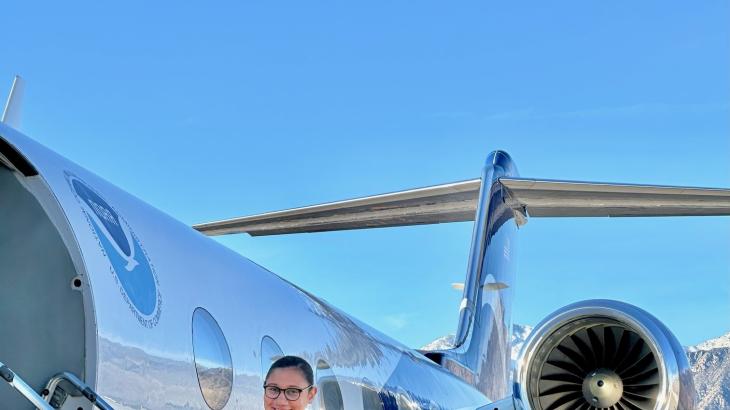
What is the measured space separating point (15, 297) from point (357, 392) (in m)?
3.34

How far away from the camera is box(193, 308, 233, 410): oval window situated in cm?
462

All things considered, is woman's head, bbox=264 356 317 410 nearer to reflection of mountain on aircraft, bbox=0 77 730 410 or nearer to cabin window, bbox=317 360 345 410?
reflection of mountain on aircraft, bbox=0 77 730 410

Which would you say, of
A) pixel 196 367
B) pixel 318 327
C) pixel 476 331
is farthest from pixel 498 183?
pixel 196 367

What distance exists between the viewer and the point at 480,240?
1281 centimetres

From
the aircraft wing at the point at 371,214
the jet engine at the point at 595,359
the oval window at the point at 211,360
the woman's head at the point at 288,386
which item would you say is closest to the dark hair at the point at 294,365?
the woman's head at the point at 288,386

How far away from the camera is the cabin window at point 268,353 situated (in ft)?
17.4

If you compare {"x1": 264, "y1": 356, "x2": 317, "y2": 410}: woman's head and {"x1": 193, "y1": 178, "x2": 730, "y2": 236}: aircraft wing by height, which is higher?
{"x1": 193, "y1": 178, "x2": 730, "y2": 236}: aircraft wing

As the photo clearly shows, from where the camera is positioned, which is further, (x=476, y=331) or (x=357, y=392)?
(x=476, y=331)

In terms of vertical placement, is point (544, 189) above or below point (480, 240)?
above

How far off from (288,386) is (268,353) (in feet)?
2.48

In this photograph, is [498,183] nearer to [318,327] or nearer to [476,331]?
[476,331]

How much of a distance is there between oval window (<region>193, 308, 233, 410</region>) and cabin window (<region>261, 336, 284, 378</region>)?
0.38m

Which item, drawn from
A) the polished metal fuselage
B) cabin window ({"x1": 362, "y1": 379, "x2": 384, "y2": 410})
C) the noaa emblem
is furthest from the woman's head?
cabin window ({"x1": 362, "y1": 379, "x2": 384, "y2": 410})

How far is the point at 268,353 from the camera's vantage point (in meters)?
5.43
